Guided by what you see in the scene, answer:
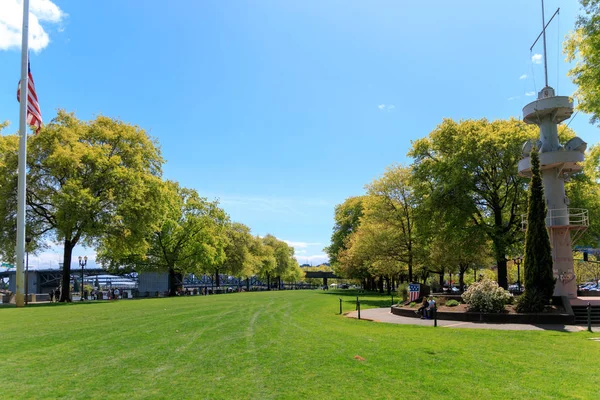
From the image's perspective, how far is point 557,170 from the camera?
22.5 metres

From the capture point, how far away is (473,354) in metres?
9.52

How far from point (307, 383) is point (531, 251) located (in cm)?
1638

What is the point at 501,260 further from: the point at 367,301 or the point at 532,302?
the point at 532,302

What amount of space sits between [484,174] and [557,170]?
871cm

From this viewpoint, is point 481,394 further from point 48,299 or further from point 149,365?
point 48,299

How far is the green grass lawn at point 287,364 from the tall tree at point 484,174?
17.9m

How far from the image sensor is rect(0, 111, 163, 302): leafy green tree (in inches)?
1234

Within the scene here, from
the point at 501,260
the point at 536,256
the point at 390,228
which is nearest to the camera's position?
the point at 536,256

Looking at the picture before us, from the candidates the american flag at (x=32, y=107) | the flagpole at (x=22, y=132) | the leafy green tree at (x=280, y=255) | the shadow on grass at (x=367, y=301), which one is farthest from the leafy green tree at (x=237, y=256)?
the american flag at (x=32, y=107)

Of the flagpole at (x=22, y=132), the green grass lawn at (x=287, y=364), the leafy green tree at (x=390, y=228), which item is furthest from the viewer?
the leafy green tree at (x=390, y=228)

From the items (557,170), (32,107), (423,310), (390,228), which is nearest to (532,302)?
(423,310)

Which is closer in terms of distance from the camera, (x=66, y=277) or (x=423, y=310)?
(x=423, y=310)

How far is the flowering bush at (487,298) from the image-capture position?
18703mm

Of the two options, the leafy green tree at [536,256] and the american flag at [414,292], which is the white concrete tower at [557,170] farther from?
the american flag at [414,292]
